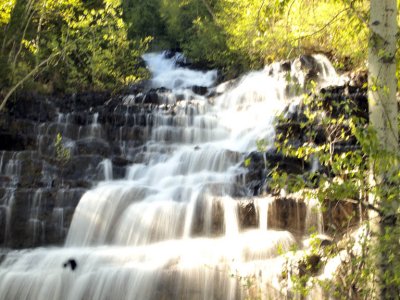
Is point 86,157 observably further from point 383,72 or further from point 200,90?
point 383,72

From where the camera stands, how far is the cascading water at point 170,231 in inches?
305

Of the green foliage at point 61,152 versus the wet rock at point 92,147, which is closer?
the green foliage at point 61,152

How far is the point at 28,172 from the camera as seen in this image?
499 inches

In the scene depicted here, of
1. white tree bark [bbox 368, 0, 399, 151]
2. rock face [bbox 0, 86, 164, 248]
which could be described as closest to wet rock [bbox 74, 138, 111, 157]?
rock face [bbox 0, 86, 164, 248]

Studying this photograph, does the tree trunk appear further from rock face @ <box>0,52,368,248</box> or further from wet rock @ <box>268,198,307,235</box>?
wet rock @ <box>268,198,307,235</box>

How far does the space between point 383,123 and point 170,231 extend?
7.23 m

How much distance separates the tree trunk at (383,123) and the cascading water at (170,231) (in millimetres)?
Result: 1133

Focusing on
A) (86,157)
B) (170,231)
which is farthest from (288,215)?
(86,157)

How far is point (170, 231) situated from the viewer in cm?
1001

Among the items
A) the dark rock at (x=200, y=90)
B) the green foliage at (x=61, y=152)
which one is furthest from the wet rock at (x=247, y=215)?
the dark rock at (x=200, y=90)

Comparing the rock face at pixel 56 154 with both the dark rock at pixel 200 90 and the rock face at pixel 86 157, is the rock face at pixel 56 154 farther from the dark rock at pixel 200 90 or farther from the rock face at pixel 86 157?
the dark rock at pixel 200 90

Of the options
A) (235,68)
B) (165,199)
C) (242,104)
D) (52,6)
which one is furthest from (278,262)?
(235,68)

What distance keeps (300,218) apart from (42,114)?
9.87 metres

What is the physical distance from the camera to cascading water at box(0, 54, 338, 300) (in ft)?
25.4
